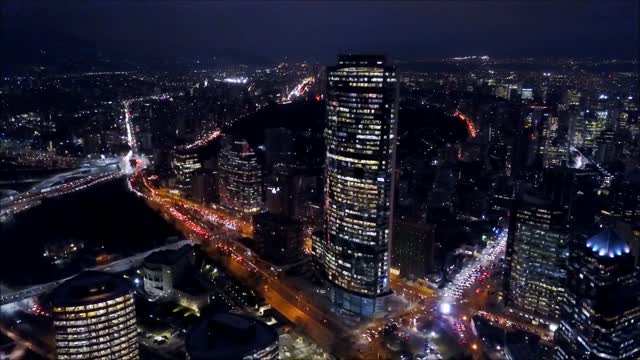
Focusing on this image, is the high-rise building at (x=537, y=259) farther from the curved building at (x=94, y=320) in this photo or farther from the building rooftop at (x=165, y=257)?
the curved building at (x=94, y=320)

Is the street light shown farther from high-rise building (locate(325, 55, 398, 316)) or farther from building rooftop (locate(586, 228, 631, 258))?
building rooftop (locate(586, 228, 631, 258))

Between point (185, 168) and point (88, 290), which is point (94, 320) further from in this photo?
point (185, 168)

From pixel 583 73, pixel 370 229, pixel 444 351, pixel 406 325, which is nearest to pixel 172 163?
pixel 370 229

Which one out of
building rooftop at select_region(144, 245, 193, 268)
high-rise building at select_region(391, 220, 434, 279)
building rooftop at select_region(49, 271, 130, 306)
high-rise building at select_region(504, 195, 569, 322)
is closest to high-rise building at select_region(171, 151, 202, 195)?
building rooftop at select_region(144, 245, 193, 268)

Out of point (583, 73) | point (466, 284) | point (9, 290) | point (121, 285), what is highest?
point (583, 73)

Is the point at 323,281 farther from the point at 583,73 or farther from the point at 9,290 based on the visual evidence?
A: the point at 583,73

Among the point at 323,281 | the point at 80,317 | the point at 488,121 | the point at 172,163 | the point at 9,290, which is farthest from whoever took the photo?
the point at 488,121

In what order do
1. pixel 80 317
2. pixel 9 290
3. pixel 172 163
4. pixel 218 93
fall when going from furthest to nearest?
pixel 218 93
pixel 172 163
pixel 9 290
pixel 80 317
